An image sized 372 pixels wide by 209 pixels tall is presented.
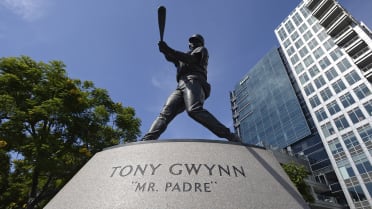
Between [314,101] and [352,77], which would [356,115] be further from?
[314,101]

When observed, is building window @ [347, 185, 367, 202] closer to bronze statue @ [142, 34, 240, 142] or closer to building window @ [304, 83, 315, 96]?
building window @ [304, 83, 315, 96]

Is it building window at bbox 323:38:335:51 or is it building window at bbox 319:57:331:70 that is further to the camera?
building window at bbox 323:38:335:51

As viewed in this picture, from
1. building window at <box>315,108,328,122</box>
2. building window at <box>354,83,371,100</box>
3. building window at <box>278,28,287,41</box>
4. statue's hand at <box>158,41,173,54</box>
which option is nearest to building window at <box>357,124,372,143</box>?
building window at <box>354,83,371,100</box>

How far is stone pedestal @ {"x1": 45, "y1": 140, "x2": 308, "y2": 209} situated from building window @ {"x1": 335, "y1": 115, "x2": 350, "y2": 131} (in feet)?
124

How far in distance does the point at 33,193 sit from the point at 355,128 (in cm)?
3784

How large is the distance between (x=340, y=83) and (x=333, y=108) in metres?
4.20

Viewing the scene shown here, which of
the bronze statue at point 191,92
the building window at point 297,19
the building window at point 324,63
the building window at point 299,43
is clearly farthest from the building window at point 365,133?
the bronze statue at point 191,92

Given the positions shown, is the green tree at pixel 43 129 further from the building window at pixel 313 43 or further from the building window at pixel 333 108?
the building window at pixel 313 43

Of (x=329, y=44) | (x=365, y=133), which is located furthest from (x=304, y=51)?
(x=365, y=133)

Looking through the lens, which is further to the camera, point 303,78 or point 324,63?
point 303,78

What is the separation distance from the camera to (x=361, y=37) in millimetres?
34656

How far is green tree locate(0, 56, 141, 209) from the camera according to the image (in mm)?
8484

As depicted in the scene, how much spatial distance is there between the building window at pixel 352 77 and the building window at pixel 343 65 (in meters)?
1.37

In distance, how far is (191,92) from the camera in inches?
161
